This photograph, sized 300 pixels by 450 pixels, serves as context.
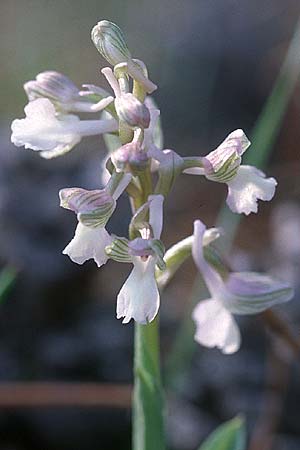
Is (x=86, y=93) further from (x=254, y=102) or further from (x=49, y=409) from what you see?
(x=254, y=102)


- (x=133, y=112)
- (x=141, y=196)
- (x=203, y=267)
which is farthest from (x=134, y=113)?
(x=203, y=267)

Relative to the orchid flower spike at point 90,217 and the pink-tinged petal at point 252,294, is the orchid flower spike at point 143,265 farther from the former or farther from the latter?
the pink-tinged petal at point 252,294

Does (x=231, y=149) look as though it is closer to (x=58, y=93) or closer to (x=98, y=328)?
(x=58, y=93)

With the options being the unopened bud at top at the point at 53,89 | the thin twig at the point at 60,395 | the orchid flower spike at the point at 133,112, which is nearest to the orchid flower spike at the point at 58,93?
the unopened bud at top at the point at 53,89

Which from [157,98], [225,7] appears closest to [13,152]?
[157,98]

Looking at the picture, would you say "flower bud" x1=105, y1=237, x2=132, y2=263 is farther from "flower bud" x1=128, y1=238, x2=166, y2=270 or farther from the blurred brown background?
the blurred brown background
